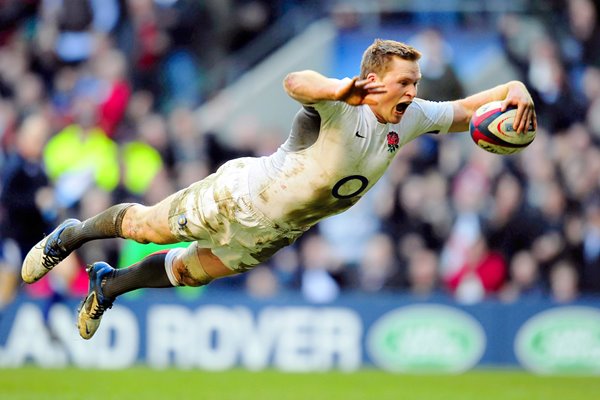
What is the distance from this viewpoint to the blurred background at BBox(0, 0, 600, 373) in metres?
15.7

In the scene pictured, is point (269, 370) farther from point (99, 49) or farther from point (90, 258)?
point (99, 49)

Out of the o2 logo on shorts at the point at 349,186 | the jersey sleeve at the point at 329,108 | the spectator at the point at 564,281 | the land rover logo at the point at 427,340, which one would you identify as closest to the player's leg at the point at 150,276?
the o2 logo on shorts at the point at 349,186

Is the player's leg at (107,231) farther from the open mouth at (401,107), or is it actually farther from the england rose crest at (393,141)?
the open mouth at (401,107)

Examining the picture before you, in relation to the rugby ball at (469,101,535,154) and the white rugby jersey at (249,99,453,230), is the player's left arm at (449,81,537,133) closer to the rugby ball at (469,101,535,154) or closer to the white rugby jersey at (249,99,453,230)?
the rugby ball at (469,101,535,154)

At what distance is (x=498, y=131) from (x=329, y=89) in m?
1.46

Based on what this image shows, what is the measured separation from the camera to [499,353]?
15719 mm

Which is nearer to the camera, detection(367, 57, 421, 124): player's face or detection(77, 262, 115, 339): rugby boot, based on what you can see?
detection(367, 57, 421, 124): player's face

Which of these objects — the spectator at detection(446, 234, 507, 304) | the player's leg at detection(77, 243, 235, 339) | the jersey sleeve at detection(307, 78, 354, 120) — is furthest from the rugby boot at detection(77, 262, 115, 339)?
the spectator at detection(446, 234, 507, 304)

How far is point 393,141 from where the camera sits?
30.1 feet

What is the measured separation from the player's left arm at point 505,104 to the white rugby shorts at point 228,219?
58.8 inches

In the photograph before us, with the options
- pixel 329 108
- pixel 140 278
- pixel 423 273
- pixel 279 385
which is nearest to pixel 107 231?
pixel 140 278

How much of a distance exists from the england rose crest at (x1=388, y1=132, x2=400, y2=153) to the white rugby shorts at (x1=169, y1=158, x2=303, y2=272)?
98 cm

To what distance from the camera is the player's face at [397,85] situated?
877cm

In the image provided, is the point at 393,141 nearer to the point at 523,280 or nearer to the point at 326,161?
the point at 326,161
